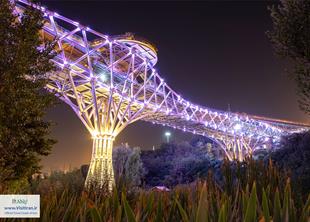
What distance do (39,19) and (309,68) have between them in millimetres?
8667

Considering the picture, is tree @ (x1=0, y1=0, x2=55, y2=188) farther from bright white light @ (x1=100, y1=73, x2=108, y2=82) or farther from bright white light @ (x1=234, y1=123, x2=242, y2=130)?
bright white light @ (x1=234, y1=123, x2=242, y2=130)

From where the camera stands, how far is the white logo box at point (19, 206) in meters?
2.40

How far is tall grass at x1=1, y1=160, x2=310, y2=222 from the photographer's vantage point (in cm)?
178

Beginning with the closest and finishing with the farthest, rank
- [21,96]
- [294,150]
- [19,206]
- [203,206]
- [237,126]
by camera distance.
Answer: [203,206]
[19,206]
[21,96]
[294,150]
[237,126]

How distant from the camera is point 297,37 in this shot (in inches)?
363

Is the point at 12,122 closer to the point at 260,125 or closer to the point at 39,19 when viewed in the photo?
the point at 39,19

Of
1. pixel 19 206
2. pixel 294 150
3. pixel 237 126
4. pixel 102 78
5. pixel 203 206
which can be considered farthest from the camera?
pixel 237 126

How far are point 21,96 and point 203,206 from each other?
308 inches

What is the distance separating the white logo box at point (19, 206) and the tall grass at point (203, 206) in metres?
0.11

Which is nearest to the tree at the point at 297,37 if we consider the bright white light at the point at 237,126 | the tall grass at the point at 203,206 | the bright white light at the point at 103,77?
the tall grass at the point at 203,206

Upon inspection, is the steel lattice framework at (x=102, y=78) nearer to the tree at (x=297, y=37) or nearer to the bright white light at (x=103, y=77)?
the bright white light at (x=103, y=77)

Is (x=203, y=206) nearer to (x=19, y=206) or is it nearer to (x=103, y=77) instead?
(x=19, y=206)

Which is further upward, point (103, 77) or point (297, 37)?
point (103, 77)

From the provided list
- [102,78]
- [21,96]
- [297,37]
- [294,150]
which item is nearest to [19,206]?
[21,96]
